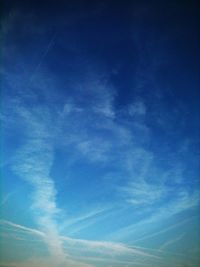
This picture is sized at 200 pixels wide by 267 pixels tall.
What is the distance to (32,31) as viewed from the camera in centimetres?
386

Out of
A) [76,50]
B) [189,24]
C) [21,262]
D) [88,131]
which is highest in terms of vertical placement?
[189,24]

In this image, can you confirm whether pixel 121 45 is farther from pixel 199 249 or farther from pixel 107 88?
pixel 199 249

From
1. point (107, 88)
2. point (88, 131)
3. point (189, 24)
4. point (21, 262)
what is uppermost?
point (189, 24)

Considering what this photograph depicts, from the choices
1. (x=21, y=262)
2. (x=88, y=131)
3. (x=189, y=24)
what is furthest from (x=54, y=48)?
(x=21, y=262)

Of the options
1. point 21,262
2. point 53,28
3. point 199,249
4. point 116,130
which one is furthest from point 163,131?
point 21,262

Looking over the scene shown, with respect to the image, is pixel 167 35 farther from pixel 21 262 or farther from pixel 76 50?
pixel 21 262

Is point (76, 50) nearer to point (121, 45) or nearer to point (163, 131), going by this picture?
point (121, 45)

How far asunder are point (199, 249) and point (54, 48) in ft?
8.68

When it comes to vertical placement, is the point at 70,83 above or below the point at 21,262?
above

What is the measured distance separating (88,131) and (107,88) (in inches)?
20.5

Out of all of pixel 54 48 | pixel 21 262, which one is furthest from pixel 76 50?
pixel 21 262

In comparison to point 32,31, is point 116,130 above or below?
below

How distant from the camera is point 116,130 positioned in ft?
12.9

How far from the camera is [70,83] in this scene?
12.7ft
